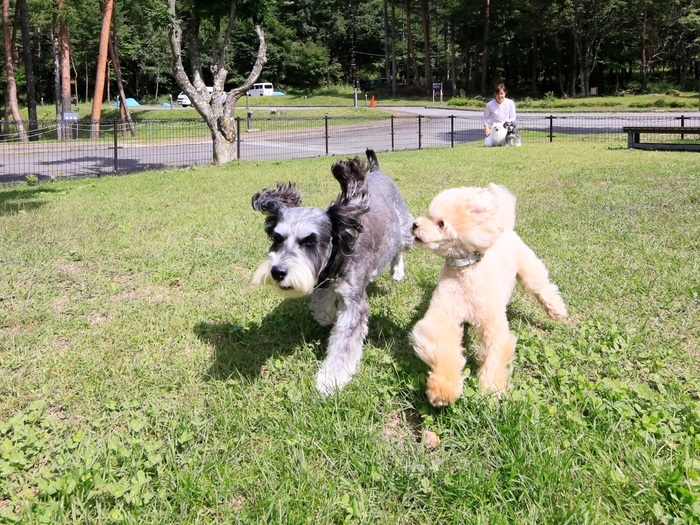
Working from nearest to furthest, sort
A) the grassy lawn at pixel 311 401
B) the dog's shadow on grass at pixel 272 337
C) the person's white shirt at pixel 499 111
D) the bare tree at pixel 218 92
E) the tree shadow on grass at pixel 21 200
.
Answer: the grassy lawn at pixel 311 401 < the dog's shadow on grass at pixel 272 337 < the tree shadow on grass at pixel 21 200 < the bare tree at pixel 218 92 < the person's white shirt at pixel 499 111

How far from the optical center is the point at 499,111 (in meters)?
15.1

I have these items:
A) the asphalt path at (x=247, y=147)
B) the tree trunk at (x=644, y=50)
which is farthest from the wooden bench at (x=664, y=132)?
the tree trunk at (x=644, y=50)

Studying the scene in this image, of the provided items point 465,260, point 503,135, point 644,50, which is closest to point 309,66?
point 644,50

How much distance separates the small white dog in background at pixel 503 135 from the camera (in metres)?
15.4

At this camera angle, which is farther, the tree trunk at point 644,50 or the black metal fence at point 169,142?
the tree trunk at point 644,50

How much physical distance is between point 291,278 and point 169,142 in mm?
16664

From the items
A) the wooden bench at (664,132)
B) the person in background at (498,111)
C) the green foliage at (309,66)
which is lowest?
the wooden bench at (664,132)

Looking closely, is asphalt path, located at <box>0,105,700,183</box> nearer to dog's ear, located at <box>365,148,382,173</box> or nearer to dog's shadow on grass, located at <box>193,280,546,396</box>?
dog's ear, located at <box>365,148,382,173</box>

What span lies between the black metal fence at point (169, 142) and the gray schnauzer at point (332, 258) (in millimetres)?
11461

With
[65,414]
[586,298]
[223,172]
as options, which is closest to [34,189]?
[223,172]

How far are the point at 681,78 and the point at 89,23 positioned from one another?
54.2 m

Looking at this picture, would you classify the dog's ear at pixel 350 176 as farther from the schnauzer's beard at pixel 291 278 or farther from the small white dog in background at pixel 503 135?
the small white dog in background at pixel 503 135

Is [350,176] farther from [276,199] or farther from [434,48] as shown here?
[434,48]

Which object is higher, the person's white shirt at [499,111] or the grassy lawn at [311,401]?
the person's white shirt at [499,111]
